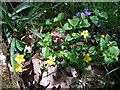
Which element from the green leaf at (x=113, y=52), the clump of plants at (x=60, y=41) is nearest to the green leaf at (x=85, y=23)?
the clump of plants at (x=60, y=41)

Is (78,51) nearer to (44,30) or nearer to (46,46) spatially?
(46,46)

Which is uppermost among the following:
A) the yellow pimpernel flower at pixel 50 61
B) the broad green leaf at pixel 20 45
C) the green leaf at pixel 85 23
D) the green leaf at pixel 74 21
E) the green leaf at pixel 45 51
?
the green leaf at pixel 74 21

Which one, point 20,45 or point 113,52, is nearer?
point 113,52

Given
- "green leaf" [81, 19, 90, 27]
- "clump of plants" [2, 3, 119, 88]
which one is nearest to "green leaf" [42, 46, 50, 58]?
"clump of plants" [2, 3, 119, 88]

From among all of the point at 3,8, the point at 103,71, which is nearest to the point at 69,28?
the point at 103,71

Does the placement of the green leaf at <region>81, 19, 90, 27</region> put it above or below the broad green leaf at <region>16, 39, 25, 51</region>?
above

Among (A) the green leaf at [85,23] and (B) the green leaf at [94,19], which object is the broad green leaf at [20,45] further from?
(B) the green leaf at [94,19]

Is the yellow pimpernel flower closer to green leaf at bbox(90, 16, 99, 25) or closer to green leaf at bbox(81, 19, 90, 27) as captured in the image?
green leaf at bbox(81, 19, 90, 27)

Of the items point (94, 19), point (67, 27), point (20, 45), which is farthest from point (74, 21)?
point (20, 45)

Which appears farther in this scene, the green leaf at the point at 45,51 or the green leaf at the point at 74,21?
the green leaf at the point at 74,21

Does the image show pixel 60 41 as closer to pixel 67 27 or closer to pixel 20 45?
pixel 67 27

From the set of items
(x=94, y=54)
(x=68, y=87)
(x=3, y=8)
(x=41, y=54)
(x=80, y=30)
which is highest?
(x=3, y=8)
